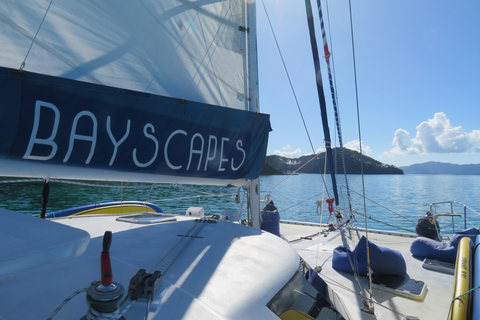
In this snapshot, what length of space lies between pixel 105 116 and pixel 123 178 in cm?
49

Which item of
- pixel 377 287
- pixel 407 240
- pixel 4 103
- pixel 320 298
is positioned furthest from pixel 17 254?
pixel 407 240

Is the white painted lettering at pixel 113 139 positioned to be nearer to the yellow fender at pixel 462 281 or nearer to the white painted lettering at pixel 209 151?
the white painted lettering at pixel 209 151

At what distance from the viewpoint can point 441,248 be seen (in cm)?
477

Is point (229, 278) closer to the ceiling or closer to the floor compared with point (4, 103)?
closer to the floor

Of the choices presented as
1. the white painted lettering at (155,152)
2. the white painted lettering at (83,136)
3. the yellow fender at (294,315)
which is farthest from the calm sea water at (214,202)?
the yellow fender at (294,315)

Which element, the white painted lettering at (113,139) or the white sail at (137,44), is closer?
the white sail at (137,44)

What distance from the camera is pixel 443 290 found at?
3707mm

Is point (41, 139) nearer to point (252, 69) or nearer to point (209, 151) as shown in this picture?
point (209, 151)

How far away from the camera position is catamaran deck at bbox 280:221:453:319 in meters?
3.09

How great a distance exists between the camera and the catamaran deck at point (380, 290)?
10.1 feet

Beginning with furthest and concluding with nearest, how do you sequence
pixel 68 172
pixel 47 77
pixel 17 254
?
pixel 68 172 < pixel 47 77 < pixel 17 254

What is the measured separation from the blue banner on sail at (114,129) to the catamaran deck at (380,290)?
59.1 inches

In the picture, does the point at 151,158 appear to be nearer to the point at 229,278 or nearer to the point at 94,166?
the point at 94,166

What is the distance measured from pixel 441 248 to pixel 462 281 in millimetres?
2885
